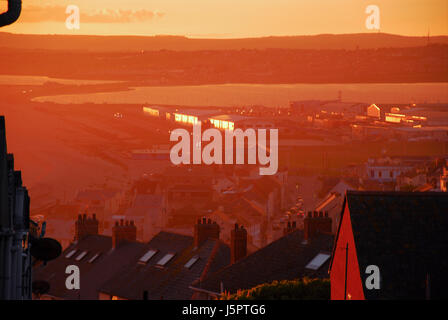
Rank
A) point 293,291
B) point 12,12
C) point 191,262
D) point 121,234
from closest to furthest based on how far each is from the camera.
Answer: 1. point 12,12
2. point 293,291
3. point 191,262
4. point 121,234

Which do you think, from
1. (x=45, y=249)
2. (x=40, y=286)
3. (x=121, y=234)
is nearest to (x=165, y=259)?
(x=121, y=234)

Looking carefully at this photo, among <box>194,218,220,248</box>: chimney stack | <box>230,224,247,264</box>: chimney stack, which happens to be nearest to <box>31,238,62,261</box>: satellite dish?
<box>230,224,247,264</box>: chimney stack

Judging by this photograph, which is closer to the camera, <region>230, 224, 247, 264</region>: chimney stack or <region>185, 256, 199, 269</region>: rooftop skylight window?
<region>230, 224, 247, 264</region>: chimney stack

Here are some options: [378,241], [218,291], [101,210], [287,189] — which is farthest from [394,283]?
[287,189]

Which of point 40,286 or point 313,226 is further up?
point 40,286

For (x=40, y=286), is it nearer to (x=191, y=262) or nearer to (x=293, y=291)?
(x=293, y=291)

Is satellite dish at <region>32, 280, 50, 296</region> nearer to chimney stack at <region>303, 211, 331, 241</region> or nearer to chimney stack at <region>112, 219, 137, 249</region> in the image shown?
chimney stack at <region>303, 211, 331, 241</region>
